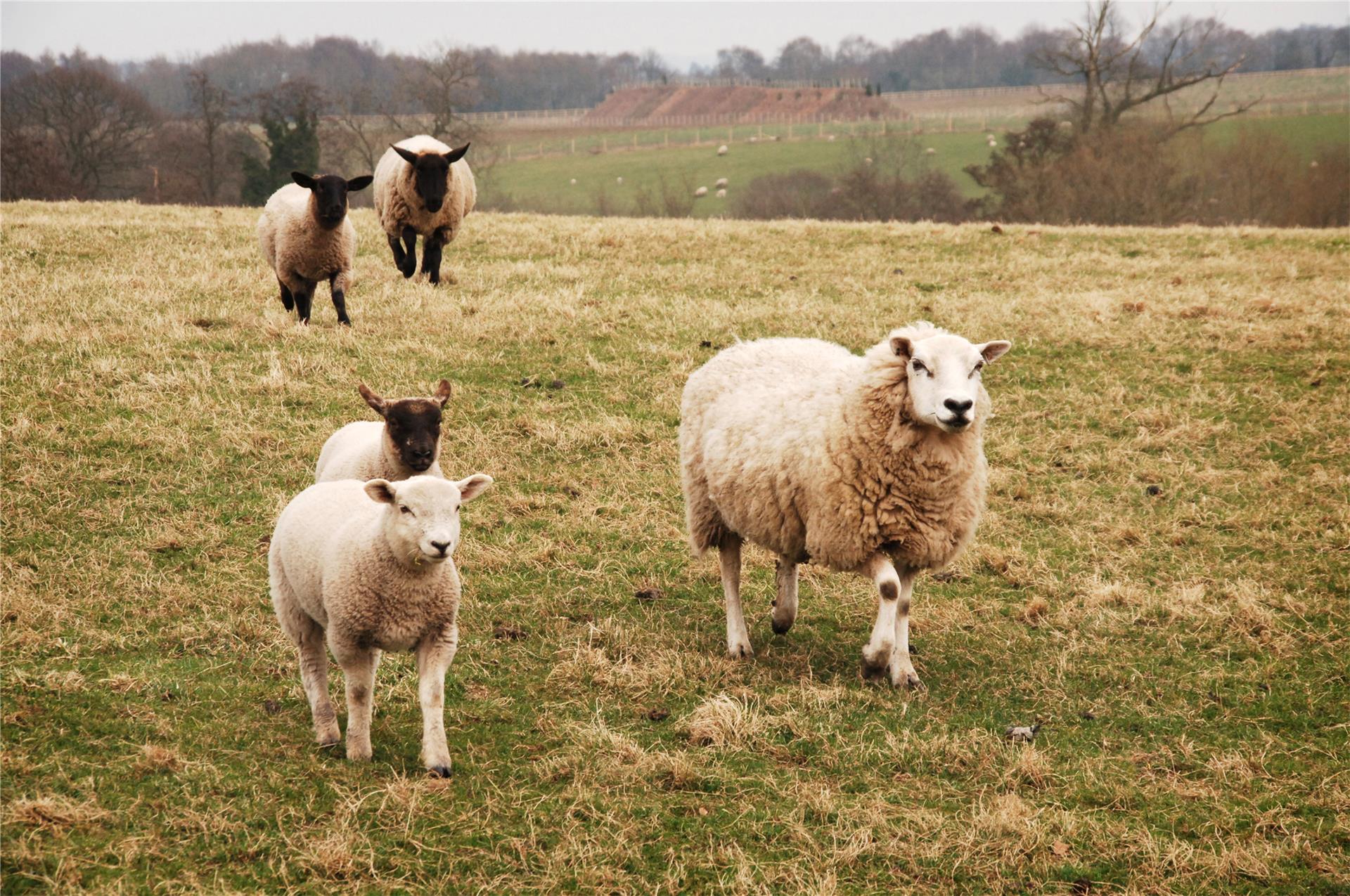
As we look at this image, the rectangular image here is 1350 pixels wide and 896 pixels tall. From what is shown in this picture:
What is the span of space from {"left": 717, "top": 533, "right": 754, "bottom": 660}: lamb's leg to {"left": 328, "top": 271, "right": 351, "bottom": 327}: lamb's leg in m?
7.43

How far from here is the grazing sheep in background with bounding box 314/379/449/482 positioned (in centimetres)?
702

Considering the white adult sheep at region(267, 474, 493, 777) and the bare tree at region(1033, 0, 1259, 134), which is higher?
the bare tree at region(1033, 0, 1259, 134)

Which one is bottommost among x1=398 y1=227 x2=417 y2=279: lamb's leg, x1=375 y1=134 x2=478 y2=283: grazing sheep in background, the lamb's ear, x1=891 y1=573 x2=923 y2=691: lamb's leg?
x1=891 y1=573 x2=923 y2=691: lamb's leg

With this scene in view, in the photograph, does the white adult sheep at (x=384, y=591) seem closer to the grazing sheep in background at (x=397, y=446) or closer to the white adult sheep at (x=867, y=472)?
the grazing sheep in background at (x=397, y=446)

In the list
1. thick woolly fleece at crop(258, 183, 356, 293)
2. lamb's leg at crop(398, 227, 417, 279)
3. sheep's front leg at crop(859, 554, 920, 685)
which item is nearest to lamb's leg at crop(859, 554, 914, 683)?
sheep's front leg at crop(859, 554, 920, 685)

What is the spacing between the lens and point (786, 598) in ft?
25.0

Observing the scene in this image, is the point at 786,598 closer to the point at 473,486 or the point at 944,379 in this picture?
the point at 944,379

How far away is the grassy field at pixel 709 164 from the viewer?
59438 millimetres

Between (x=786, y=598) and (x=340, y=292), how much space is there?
823cm

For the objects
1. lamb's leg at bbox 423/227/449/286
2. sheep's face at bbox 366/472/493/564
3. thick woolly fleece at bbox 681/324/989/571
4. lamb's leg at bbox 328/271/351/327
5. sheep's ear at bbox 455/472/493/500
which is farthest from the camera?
lamb's leg at bbox 423/227/449/286

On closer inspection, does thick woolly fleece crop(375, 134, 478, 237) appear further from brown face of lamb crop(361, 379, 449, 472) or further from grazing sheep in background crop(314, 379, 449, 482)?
brown face of lamb crop(361, 379, 449, 472)

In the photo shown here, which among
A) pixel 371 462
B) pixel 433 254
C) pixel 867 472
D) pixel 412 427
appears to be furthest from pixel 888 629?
pixel 433 254

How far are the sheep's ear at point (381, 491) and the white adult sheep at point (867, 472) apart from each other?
2785 millimetres

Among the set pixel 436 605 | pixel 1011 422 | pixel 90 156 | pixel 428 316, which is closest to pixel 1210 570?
pixel 1011 422
